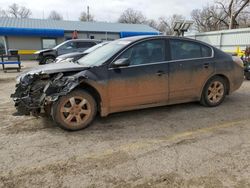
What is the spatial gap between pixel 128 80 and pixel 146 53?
724mm

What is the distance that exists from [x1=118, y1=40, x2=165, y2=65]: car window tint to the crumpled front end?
1104mm

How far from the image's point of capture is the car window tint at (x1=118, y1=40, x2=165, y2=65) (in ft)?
15.1

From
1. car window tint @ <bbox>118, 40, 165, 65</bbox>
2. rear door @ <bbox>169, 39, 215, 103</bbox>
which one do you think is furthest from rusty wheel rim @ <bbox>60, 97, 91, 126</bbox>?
rear door @ <bbox>169, 39, 215, 103</bbox>

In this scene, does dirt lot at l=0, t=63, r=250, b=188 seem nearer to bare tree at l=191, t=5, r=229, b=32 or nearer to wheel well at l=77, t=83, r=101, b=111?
wheel well at l=77, t=83, r=101, b=111

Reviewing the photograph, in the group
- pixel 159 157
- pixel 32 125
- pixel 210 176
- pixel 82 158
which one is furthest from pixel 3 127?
pixel 210 176

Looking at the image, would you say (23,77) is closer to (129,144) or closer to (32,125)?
(32,125)

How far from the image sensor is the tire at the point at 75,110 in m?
4.05

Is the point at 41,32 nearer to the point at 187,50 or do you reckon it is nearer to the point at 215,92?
the point at 187,50

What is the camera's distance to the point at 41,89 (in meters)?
4.21

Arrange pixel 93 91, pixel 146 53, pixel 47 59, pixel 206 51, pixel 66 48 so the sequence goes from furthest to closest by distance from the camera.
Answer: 1. pixel 47 59
2. pixel 66 48
3. pixel 206 51
4. pixel 146 53
5. pixel 93 91

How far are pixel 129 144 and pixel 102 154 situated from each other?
511 millimetres

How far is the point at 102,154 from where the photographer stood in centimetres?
340

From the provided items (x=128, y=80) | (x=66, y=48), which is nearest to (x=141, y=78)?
(x=128, y=80)

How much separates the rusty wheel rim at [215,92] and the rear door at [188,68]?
1.02 feet
